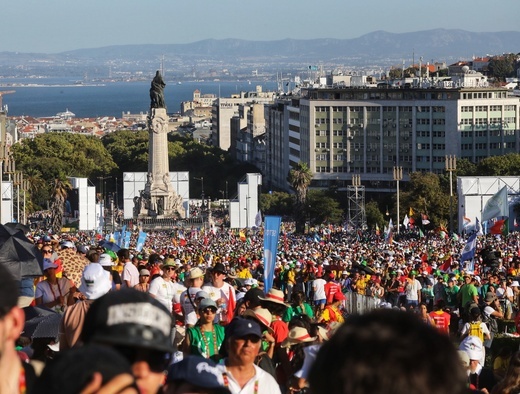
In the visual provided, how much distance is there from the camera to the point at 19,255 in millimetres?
14016

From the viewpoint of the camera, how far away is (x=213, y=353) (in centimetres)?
1001

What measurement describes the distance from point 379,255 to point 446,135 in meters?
74.3

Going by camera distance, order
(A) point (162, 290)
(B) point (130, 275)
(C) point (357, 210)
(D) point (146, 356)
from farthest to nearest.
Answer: (C) point (357, 210)
(B) point (130, 275)
(A) point (162, 290)
(D) point (146, 356)

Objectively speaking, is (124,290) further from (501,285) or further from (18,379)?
(501,285)

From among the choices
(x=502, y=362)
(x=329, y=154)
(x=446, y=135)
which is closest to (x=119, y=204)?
(x=329, y=154)

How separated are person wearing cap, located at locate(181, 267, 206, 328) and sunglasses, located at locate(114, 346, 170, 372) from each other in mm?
7773

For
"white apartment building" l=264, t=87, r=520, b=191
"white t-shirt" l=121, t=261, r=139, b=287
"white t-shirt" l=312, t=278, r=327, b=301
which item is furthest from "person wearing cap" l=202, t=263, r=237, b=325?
"white apartment building" l=264, t=87, r=520, b=191

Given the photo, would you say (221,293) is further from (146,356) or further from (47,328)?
(146,356)

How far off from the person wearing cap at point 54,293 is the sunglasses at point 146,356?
836 centimetres

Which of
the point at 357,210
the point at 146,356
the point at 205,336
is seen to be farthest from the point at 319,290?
the point at 357,210

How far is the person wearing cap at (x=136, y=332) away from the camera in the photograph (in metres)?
4.62

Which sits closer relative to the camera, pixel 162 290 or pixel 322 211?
pixel 162 290

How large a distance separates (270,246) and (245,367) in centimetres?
1292

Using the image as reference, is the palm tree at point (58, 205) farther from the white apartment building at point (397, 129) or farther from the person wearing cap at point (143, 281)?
the person wearing cap at point (143, 281)
